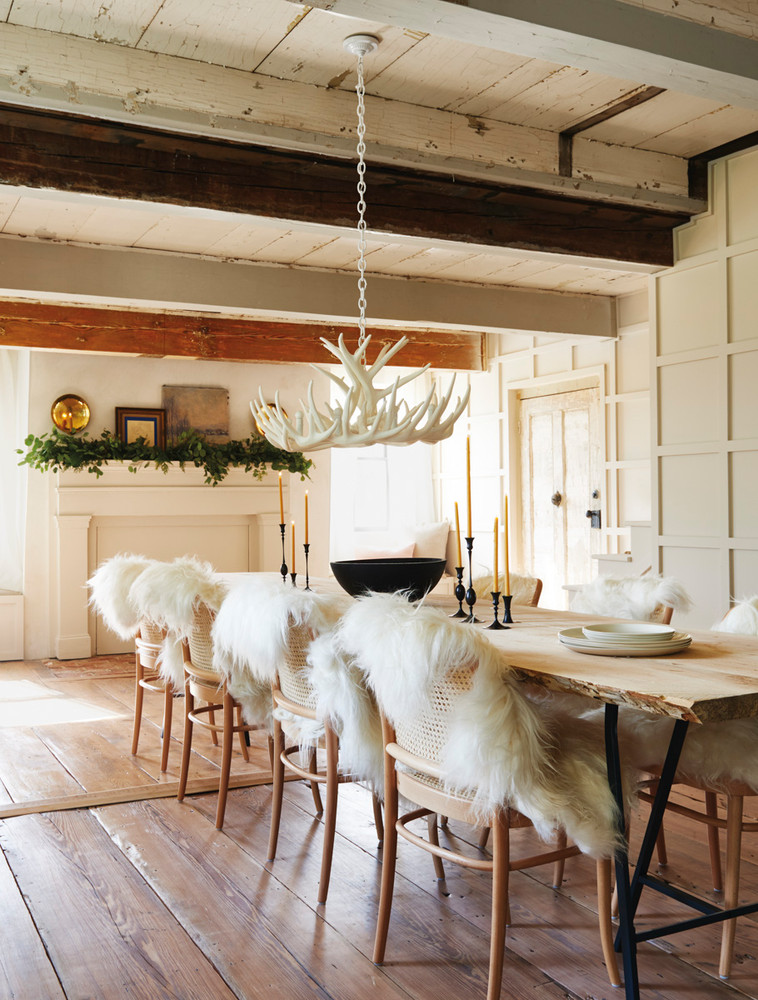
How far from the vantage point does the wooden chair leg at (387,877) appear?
227cm

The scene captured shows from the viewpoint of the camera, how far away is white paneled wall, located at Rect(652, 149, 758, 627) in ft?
13.6

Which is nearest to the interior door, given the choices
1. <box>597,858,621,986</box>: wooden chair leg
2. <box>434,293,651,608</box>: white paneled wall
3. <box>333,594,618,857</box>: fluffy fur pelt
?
<box>434,293,651,608</box>: white paneled wall

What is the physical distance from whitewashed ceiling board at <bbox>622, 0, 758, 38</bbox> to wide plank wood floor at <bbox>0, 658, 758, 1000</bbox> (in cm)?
255

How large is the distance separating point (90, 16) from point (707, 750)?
9.22 ft

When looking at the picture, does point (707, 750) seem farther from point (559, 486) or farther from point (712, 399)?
point (559, 486)

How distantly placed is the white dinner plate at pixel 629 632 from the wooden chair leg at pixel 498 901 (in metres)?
0.53

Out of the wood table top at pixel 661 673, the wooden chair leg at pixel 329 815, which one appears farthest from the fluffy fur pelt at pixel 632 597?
the wooden chair leg at pixel 329 815

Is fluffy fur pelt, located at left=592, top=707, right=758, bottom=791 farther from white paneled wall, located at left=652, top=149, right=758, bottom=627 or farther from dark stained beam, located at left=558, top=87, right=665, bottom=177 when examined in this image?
dark stained beam, located at left=558, top=87, right=665, bottom=177

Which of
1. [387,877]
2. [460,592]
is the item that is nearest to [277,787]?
[387,877]

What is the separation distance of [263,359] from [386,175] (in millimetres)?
3181

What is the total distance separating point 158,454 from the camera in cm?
708

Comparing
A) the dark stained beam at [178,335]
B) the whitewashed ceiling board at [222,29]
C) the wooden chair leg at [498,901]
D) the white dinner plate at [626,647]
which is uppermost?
the whitewashed ceiling board at [222,29]

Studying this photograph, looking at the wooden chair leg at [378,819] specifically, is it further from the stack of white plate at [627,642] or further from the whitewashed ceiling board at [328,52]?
the whitewashed ceiling board at [328,52]

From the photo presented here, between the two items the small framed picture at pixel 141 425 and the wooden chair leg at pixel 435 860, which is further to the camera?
the small framed picture at pixel 141 425
